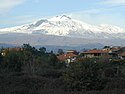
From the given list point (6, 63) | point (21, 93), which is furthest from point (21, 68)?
point (21, 93)

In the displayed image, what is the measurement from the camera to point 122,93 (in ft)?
39.3

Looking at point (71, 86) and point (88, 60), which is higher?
point (88, 60)

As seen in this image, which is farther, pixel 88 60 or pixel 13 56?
pixel 13 56

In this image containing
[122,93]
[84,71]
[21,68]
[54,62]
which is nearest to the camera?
[122,93]

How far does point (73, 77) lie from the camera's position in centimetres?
1594

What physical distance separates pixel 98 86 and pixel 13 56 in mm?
30897

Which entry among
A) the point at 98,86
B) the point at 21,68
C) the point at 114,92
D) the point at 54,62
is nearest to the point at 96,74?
the point at 98,86

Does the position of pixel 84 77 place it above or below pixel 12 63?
above

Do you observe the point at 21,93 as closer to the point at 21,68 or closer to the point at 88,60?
the point at 88,60

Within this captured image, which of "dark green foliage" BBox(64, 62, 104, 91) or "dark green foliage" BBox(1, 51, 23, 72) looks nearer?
"dark green foliage" BBox(64, 62, 104, 91)

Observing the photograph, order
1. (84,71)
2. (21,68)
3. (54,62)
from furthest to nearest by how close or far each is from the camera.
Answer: (54,62)
(21,68)
(84,71)

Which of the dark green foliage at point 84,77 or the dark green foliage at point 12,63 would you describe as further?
the dark green foliage at point 12,63

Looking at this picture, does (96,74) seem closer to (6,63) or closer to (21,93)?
(21,93)

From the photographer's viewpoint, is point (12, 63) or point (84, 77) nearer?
A: point (84, 77)
